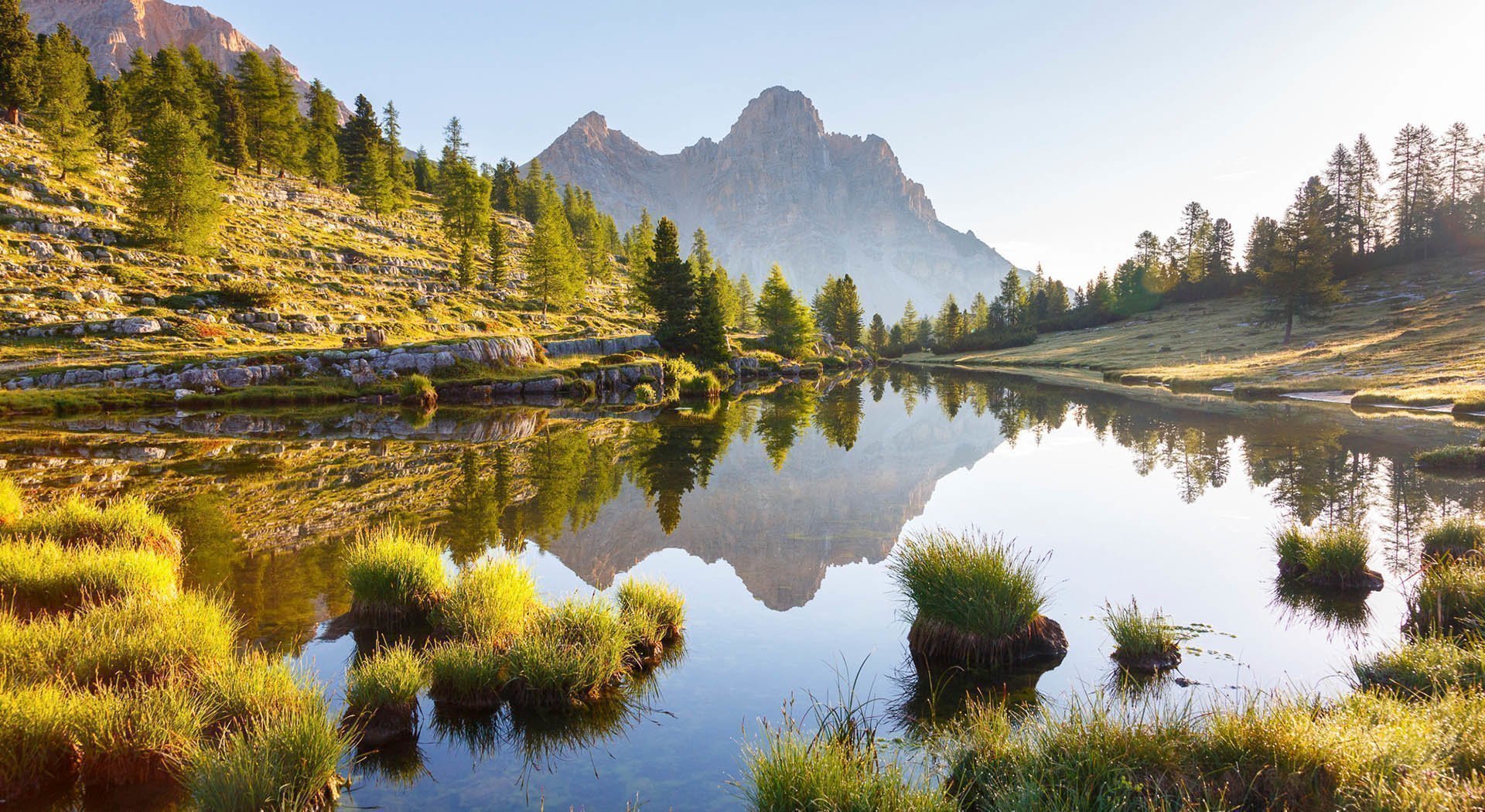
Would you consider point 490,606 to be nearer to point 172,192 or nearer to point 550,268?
point 550,268

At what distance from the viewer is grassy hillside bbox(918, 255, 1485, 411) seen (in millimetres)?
42969

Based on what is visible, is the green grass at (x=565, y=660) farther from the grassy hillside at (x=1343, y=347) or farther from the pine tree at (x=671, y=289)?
the pine tree at (x=671, y=289)

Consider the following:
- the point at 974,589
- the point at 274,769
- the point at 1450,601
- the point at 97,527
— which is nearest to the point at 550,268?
the point at 97,527

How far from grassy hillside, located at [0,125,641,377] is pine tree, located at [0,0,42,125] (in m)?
4.33

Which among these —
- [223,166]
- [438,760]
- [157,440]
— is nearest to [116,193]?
[223,166]

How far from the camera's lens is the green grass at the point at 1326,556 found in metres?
11.3

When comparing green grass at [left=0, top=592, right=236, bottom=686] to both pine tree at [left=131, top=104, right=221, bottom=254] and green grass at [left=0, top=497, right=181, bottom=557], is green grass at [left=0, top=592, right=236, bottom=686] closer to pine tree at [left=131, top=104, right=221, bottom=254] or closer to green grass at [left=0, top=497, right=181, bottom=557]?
green grass at [left=0, top=497, right=181, bottom=557]

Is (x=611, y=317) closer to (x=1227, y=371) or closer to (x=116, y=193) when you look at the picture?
(x=116, y=193)

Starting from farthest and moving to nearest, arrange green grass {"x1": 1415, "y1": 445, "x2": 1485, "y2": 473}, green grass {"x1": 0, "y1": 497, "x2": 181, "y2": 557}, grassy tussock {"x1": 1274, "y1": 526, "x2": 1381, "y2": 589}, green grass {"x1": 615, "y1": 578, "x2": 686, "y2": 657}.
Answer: green grass {"x1": 1415, "y1": 445, "x2": 1485, "y2": 473} → green grass {"x1": 0, "y1": 497, "x2": 181, "y2": 557} → grassy tussock {"x1": 1274, "y1": 526, "x2": 1381, "y2": 589} → green grass {"x1": 615, "y1": 578, "x2": 686, "y2": 657}

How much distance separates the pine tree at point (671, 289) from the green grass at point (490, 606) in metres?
54.8

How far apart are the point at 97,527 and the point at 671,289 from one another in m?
53.4

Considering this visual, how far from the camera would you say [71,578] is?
30.5 ft

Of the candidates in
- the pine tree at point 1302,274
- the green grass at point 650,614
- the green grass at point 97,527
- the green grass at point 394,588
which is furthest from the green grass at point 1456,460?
the pine tree at point 1302,274

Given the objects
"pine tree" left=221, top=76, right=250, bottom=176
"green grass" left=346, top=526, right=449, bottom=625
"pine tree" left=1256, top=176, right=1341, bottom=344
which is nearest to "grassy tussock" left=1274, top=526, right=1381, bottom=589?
"green grass" left=346, top=526, right=449, bottom=625
